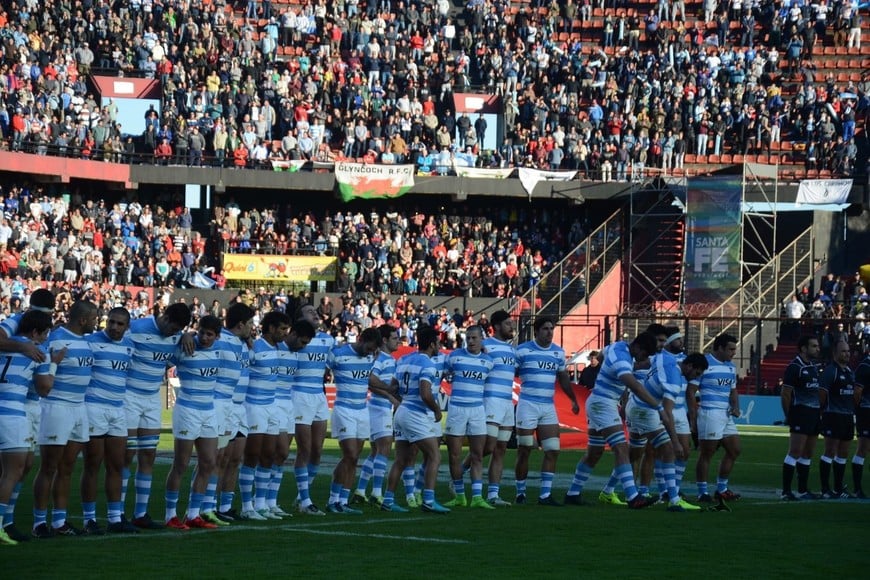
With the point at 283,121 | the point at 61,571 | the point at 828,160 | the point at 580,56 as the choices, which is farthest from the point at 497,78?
the point at 61,571

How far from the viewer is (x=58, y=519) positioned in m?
14.1

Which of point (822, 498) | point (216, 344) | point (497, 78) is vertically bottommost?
point (822, 498)

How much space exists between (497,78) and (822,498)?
123 ft

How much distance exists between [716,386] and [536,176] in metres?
32.3

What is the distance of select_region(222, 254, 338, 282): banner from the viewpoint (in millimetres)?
48594

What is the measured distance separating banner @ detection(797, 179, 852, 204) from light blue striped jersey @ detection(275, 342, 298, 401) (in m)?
34.1

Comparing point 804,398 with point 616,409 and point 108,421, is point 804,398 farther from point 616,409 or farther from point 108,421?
point 108,421

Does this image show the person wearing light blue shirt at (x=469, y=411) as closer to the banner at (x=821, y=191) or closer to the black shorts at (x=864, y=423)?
the black shorts at (x=864, y=423)

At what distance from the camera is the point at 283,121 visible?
51531mm

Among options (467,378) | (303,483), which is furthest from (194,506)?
(467,378)

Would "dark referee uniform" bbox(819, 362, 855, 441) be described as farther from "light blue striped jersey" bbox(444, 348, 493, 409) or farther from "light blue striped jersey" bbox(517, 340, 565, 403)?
"light blue striped jersey" bbox(444, 348, 493, 409)

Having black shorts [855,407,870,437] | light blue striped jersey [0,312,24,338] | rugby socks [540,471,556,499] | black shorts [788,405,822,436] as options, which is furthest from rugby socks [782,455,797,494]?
light blue striped jersey [0,312,24,338]

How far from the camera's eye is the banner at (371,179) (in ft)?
163

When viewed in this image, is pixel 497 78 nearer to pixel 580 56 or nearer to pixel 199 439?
pixel 580 56
